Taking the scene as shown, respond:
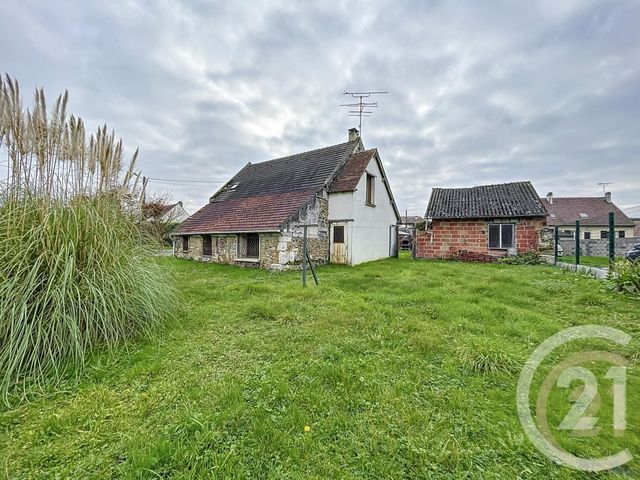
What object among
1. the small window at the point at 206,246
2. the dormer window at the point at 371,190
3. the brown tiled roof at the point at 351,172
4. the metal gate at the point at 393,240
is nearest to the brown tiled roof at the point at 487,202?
the metal gate at the point at 393,240

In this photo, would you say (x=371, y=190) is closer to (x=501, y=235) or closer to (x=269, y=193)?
(x=269, y=193)

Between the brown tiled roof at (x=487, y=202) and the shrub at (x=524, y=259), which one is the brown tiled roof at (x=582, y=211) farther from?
the shrub at (x=524, y=259)

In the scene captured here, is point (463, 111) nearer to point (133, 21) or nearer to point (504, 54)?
point (504, 54)

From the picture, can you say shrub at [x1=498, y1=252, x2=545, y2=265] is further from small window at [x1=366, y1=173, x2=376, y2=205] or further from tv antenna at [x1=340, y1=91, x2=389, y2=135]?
tv antenna at [x1=340, y1=91, x2=389, y2=135]

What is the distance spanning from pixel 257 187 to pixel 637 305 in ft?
48.2

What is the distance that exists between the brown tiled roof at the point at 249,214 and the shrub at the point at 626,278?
369 inches

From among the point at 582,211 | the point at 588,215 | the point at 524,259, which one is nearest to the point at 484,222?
the point at 524,259

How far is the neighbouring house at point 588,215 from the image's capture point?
1183 inches

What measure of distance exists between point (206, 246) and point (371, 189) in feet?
→ 30.1

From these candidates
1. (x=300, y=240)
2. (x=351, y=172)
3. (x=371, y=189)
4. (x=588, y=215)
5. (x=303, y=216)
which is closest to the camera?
(x=300, y=240)

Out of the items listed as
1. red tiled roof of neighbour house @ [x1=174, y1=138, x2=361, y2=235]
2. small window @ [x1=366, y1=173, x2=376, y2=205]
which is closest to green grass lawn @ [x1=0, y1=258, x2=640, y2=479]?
red tiled roof of neighbour house @ [x1=174, y1=138, x2=361, y2=235]

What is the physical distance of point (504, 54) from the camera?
319 inches

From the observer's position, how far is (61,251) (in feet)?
9.12

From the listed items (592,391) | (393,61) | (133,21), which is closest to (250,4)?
(133,21)
